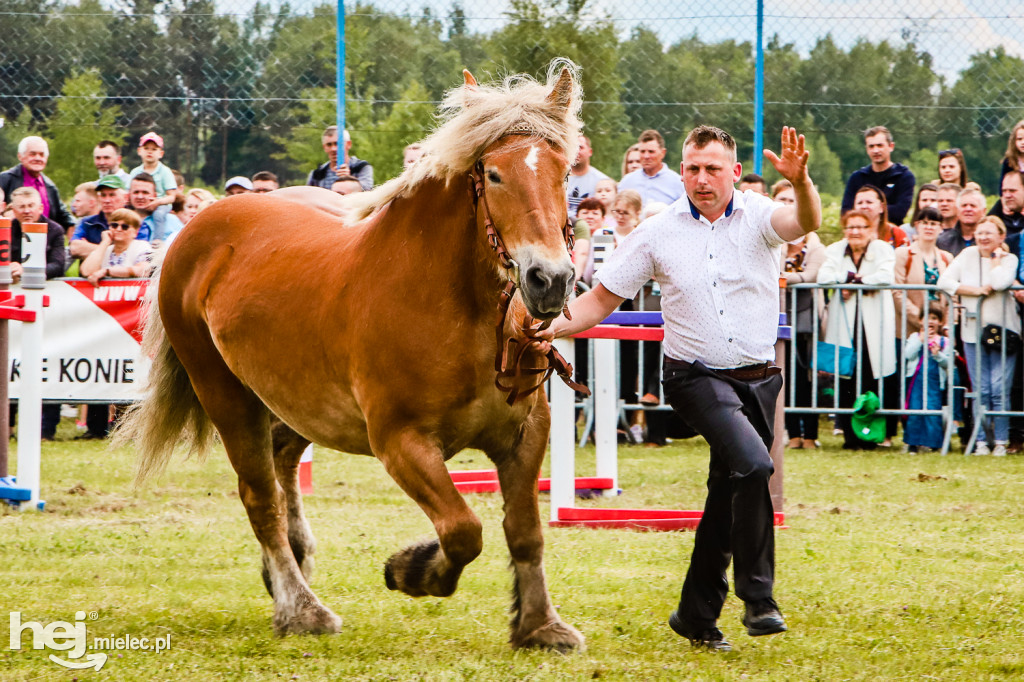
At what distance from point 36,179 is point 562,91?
879cm

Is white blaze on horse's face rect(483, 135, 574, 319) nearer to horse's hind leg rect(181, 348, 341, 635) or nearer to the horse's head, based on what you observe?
the horse's head

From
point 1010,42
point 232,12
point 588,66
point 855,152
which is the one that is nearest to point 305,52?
point 232,12

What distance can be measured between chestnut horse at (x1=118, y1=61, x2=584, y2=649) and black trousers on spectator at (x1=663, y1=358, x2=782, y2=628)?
515 mm

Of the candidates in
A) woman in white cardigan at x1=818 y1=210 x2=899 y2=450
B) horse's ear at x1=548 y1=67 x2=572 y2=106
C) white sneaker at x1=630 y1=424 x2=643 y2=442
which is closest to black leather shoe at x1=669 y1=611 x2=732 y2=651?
horse's ear at x1=548 y1=67 x2=572 y2=106

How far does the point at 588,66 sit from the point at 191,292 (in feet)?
23.9

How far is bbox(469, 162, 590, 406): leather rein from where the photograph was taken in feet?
13.5

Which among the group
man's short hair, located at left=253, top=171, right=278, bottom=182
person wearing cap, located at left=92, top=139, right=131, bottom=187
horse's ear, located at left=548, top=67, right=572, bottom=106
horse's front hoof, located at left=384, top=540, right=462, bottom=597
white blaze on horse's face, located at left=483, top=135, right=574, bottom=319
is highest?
person wearing cap, located at left=92, top=139, right=131, bottom=187

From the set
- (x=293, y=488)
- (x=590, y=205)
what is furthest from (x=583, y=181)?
(x=293, y=488)

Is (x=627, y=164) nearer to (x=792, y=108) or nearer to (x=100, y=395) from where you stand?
(x=792, y=108)

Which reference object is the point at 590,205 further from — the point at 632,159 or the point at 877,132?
the point at 877,132

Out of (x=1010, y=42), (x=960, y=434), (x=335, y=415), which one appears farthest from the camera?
(x=1010, y=42)

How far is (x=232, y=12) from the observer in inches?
481

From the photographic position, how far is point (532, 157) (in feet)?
13.2

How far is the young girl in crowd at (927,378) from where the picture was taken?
10.1 m
